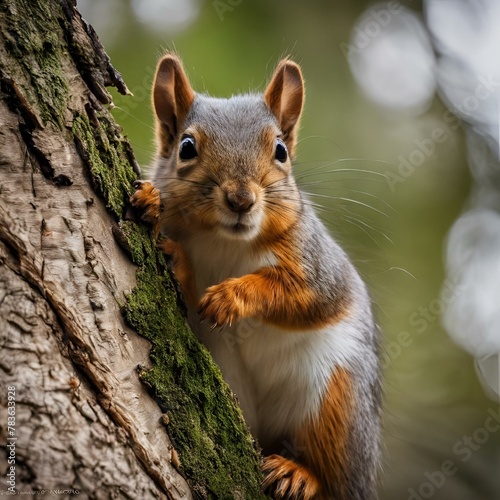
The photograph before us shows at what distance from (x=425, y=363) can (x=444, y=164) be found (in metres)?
1.75

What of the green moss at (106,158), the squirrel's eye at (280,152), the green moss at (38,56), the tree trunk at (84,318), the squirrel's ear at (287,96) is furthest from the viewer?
the squirrel's ear at (287,96)

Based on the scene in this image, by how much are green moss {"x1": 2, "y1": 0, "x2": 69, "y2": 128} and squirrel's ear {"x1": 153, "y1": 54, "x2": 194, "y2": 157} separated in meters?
0.90

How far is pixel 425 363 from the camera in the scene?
16.0 ft

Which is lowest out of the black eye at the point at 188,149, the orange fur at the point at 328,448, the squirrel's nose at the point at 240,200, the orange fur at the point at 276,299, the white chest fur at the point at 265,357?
the orange fur at the point at 328,448

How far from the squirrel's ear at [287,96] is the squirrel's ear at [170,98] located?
15.0 inches

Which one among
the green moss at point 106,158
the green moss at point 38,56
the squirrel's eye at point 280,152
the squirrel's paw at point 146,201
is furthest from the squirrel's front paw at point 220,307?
the green moss at point 38,56

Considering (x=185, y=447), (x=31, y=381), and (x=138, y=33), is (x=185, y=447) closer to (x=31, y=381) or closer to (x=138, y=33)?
(x=31, y=381)

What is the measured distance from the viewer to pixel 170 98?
286 centimetres

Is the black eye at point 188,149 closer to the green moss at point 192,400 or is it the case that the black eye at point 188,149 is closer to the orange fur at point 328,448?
the green moss at point 192,400

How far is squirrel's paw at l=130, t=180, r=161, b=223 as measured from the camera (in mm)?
2012

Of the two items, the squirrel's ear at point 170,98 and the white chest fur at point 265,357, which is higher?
the squirrel's ear at point 170,98

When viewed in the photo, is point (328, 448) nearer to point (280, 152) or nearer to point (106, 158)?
point (280, 152)

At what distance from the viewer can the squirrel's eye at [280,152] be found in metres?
2.73

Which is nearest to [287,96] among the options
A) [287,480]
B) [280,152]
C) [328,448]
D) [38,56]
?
[280,152]
